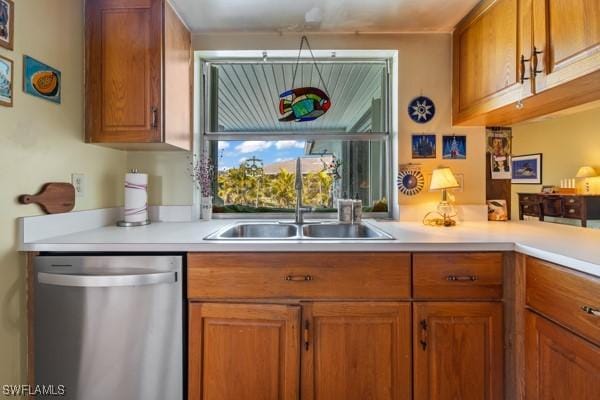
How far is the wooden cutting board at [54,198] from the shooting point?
4.40 ft

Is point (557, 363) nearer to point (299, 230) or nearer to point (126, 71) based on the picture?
point (299, 230)

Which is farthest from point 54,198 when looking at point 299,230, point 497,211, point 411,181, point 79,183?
point 497,211

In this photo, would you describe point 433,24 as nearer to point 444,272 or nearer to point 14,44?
point 444,272

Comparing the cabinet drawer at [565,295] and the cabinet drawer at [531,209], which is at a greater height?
the cabinet drawer at [531,209]

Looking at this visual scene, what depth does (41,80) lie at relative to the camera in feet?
4.52

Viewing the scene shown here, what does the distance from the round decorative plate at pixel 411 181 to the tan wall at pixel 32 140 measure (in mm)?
1763

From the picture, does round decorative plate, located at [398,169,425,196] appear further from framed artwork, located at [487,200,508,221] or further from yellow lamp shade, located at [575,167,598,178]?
yellow lamp shade, located at [575,167,598,178]

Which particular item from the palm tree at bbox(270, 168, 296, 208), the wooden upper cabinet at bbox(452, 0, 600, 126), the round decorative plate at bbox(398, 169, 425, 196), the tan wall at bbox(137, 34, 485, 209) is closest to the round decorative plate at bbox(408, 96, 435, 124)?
the tan wall at bbox(137, 34, 485, 209)

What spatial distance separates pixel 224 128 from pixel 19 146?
3.77 ft

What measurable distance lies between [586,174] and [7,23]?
2.67 metres

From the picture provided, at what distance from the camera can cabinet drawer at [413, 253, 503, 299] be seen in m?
1.33

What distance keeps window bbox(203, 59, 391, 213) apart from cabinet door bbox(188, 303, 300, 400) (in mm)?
963

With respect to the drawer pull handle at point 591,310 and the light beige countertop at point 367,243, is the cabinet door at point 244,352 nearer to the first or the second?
the light beige countertop at point 367,243

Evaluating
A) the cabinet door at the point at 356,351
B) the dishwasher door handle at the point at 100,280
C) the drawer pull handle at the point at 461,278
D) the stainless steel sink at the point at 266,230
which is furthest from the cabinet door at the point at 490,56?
the dishwasher door handle at the point at 100,280
